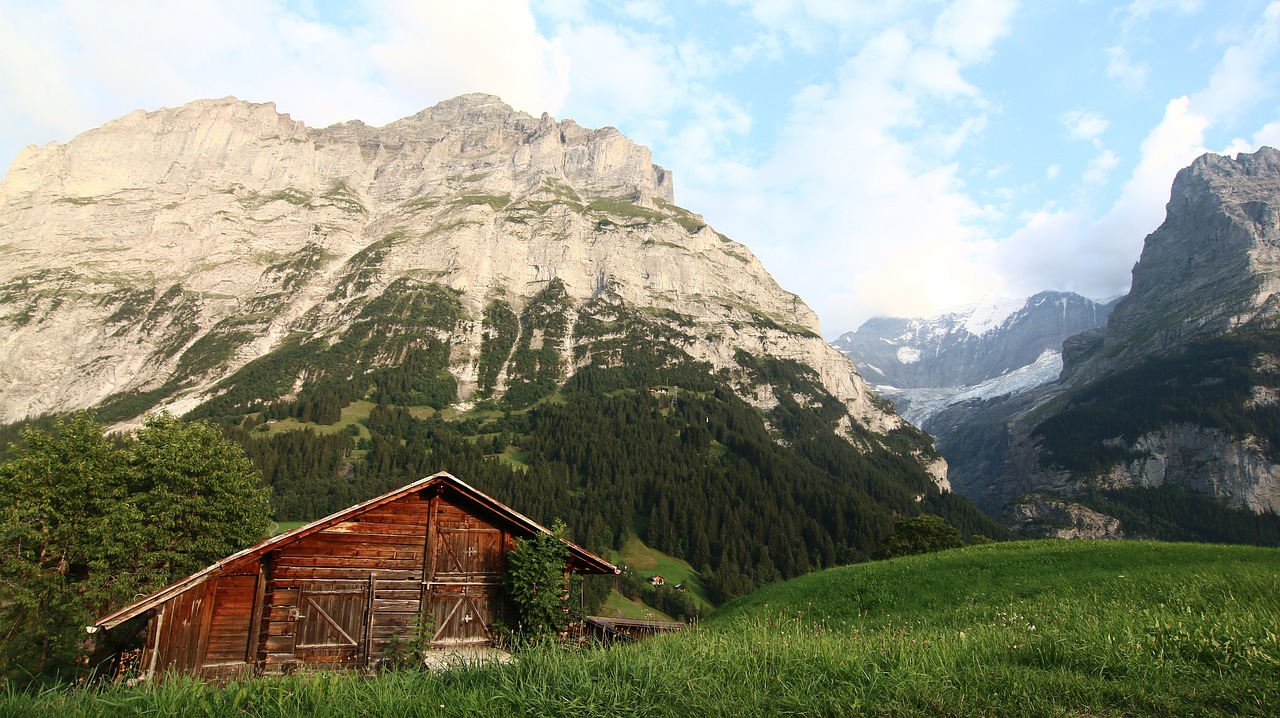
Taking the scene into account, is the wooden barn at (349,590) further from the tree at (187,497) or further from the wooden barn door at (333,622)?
the tree at (187,497)

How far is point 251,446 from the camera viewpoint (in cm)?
13938

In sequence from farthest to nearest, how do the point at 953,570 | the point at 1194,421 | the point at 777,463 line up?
the point at 1194,421 < the point at 777,463 < the point at 953,570

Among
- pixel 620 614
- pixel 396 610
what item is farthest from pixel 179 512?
pixel 620 614

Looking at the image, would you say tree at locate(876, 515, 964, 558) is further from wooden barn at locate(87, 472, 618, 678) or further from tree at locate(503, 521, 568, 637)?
wooden barn at locate(87, 472, 618, 678)

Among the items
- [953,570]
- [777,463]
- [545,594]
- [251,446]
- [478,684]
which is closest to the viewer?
[478,684]

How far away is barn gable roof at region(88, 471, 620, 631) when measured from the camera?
20.4m

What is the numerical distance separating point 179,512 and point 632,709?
130ft

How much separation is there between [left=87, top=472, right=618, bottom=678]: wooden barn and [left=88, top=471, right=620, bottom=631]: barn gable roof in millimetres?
61

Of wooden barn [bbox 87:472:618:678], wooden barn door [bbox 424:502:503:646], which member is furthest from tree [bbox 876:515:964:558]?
wooden barn door [bbox 424:502:503:646]

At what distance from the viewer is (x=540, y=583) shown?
22.6 m

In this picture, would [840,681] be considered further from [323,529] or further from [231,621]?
[231,621]

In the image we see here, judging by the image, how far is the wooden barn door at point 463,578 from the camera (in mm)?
23219

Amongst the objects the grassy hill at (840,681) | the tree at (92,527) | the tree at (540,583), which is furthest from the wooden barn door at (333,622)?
the tree at (92,527)

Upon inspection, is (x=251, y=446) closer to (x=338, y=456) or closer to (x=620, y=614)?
(x=338, y=456)
